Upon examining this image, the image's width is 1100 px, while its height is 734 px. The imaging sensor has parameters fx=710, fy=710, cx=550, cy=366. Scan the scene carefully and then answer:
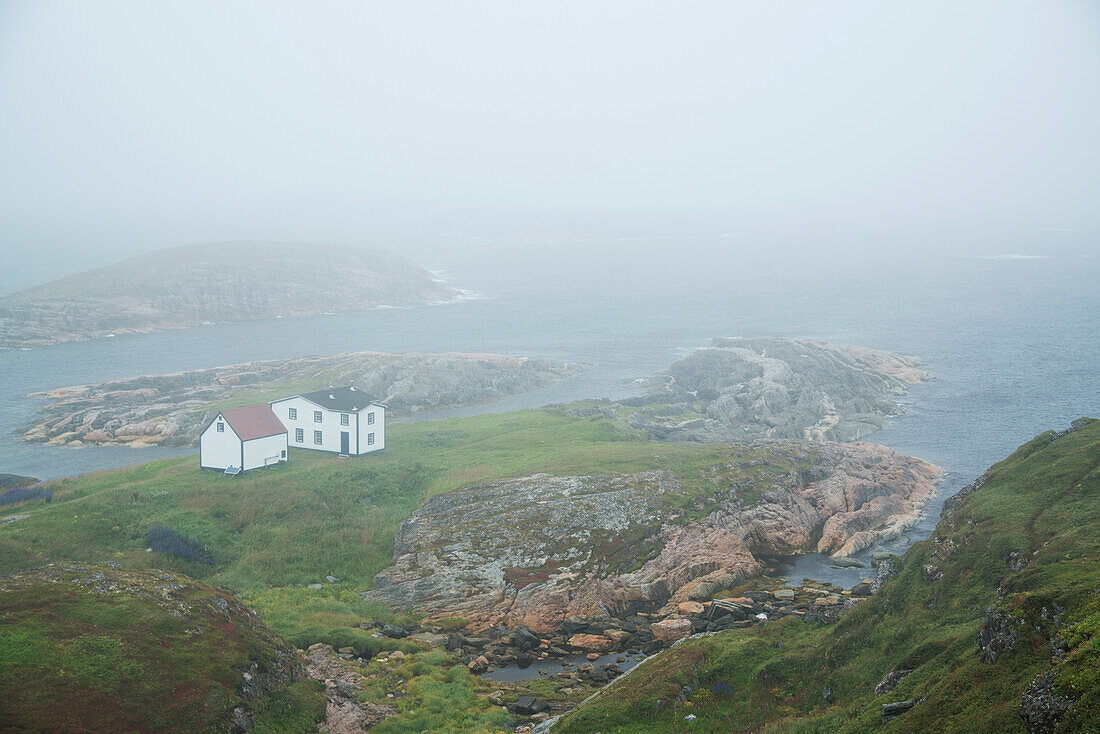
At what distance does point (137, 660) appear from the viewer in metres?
21.7

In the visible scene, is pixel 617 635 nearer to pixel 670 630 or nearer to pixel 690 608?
pixel 670 630

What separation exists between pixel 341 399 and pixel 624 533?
1189 inches

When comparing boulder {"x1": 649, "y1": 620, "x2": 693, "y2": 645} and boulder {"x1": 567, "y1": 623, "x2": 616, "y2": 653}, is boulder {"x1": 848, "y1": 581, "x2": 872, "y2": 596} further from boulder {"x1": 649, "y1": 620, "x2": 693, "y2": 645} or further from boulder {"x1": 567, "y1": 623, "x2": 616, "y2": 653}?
boulder {"x1": 567, "y1": 623, "x2": 616, "y2": 653}

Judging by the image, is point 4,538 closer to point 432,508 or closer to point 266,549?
point 266,549

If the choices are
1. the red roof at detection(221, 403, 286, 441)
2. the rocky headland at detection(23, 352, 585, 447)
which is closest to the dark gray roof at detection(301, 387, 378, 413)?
the red roof at detection(221, 403, 286, 441)

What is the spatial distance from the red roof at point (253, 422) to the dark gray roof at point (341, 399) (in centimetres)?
383

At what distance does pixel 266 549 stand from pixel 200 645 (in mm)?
21286

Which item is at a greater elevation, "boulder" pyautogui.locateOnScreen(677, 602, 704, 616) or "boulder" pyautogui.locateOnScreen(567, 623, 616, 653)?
"boulder" pyautogui.locateOnScreen(677, 602, 704, 616)

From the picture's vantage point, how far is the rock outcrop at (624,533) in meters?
39.2

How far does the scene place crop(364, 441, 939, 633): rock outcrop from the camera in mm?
39156

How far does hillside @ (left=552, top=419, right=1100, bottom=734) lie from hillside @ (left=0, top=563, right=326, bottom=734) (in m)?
10.00

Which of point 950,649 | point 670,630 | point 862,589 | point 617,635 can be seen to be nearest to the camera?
point 950,649

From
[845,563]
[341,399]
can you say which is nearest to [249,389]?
[341,399]

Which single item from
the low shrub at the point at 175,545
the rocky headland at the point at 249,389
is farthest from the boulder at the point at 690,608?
the rocky headland at the point at 249,389
